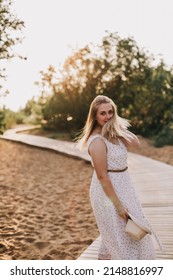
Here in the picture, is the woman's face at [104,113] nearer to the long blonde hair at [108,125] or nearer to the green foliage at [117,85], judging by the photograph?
the long blonde hair at [108,125]

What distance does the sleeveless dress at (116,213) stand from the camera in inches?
131

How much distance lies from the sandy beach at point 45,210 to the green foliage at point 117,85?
830 cm

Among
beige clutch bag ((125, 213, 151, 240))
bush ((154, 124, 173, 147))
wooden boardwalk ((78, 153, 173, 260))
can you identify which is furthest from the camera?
bush ((154, 124, 173, 147))

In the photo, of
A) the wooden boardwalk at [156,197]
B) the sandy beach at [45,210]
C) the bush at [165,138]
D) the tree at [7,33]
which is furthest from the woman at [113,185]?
the bush at [165,138]

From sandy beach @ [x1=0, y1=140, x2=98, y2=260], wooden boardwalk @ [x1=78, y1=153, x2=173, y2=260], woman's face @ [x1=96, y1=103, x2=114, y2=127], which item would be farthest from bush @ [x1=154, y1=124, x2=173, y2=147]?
woman's face @ [x1=96, y1=103, x2=114, y2=127]

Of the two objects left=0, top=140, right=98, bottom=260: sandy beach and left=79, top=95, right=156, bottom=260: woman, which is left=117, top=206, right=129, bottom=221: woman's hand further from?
left=0, top=140, right=98, bottom=260: sandy beach

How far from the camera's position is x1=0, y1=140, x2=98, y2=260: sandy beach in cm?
555

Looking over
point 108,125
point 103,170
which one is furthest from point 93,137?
point 103,170

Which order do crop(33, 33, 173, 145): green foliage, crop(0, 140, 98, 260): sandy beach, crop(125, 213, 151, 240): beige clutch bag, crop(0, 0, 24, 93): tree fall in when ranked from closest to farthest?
crop(125, 213, 151, 240): beige clutch bag
crop(0, 140, 98, 260): sandy beach
crop(0, 0, 24, 93): tree
crop(33, 33, 173, 145): green foliage

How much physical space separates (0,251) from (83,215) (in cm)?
222

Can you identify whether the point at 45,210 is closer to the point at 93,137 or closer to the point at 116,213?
the point at 116,213

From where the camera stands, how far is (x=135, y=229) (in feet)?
10.5

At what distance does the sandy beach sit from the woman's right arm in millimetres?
2189
